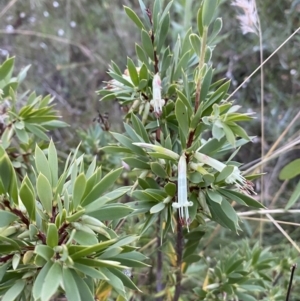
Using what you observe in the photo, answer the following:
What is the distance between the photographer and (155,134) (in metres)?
0.56

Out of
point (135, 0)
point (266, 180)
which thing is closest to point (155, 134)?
point (266, 180)

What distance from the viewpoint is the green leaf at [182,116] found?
1.37 ft

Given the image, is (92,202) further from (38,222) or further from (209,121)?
(209,121)

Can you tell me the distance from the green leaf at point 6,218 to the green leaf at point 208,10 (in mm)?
283

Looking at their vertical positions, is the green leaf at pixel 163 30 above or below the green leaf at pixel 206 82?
above

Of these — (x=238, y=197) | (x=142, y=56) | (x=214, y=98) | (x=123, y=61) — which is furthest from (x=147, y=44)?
(x=123, y=61)

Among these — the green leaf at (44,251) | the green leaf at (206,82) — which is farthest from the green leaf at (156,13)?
the green leaf at (44,251)

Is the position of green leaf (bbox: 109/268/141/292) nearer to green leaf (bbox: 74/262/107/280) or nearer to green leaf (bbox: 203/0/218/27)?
green leaf (bbox: 74/262/107/280)

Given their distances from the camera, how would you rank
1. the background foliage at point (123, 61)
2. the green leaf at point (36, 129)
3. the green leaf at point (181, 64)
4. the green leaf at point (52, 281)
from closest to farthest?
the green leaf at point (52, 281)
the green leaf at point (181, 64)
the green leaf at point (36, 129)
the background foliage at point (123, 61)

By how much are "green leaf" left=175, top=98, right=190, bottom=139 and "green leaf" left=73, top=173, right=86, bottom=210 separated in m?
0.13

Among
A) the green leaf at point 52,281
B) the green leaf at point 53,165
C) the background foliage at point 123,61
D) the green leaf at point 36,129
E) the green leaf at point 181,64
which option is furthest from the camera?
the background foliage at point 123,61

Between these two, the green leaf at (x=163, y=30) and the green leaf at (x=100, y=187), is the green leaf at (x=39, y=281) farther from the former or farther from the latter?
the green leaf at (x=163, y=30)

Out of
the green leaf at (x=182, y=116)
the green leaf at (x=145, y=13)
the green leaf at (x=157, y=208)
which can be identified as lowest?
the green leaf at (x=157, y=208)

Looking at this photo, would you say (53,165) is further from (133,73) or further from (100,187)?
(133,73)
